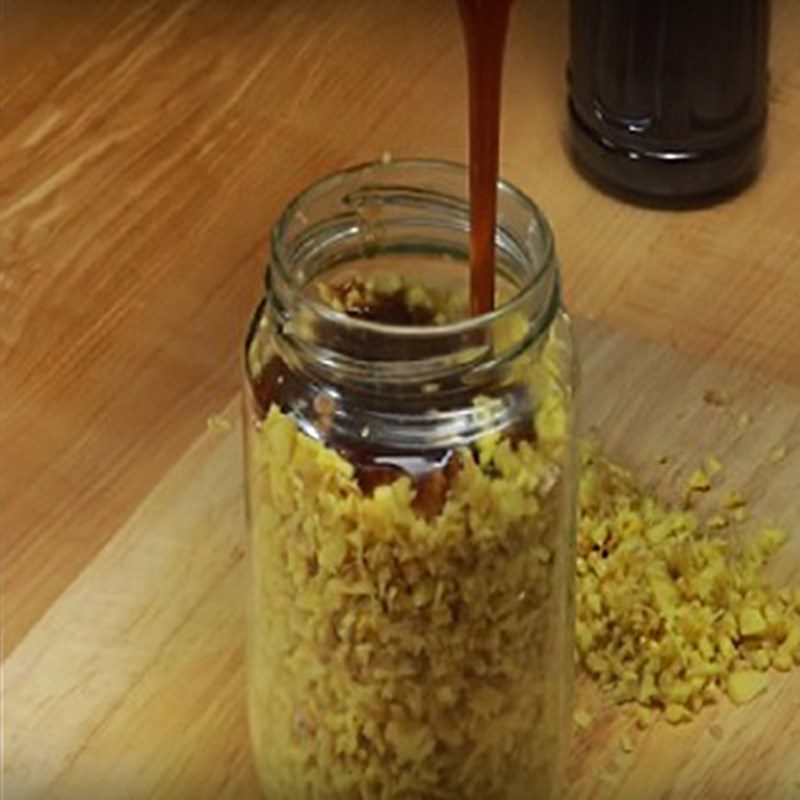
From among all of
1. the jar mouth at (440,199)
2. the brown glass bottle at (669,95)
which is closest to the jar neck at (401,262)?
the jar mouth at (440,199)

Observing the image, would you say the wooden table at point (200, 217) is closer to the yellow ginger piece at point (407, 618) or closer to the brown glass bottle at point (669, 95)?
the brown glass bottle at point (669, 95)

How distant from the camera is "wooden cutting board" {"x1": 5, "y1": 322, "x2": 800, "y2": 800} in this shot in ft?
2.90

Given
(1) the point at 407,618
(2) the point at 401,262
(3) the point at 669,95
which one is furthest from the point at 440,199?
(3) the point at 669,95

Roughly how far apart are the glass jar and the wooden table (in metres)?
0.14

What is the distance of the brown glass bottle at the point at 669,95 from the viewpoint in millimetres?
1080

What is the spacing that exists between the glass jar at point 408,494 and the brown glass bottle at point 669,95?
32 centimetres

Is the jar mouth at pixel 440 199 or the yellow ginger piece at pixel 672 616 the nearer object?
the jar mouth at pixel 440 199

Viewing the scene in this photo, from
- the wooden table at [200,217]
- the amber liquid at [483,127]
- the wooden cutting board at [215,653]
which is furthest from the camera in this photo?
the wooden table at [200,217]

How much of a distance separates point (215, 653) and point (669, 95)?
366 mm

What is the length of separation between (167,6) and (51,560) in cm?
42

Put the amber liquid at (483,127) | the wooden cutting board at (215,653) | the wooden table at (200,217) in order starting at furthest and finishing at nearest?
the wooden table at (200,217) → the wooden cutting board at (215,653) → the amber liquid at (483,127)

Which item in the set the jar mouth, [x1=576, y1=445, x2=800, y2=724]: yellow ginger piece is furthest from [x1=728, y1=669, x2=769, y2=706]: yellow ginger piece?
the jar mouth

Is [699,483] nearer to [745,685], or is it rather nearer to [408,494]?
[745,685]

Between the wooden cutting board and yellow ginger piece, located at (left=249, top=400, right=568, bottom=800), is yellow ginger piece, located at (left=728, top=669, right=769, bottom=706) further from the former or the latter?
yellow ginger piece, located at (left=249, top=400, right=568, bottom=800)
